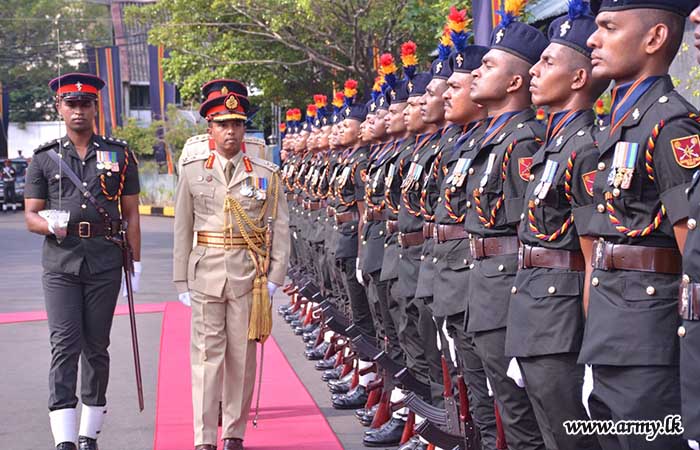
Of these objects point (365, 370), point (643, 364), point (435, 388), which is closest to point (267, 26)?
point (365, 370)

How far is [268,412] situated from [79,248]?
2.07 metres

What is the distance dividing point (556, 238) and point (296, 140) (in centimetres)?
1092

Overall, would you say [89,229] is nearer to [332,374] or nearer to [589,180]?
[332,374]

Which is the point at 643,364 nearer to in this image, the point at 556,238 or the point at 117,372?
the point at 556,238

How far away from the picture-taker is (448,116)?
557 cm

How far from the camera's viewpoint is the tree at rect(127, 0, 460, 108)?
17.2 meters

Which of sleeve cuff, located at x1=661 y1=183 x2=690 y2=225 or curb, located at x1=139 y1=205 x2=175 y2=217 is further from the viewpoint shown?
curb, located at x1=139 y1=205 x2=175 y2=217

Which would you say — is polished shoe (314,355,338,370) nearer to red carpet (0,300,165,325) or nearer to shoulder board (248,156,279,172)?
shoulder board (248,156,279,172)

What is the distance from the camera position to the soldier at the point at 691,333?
9.57ft

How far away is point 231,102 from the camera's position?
6500mm

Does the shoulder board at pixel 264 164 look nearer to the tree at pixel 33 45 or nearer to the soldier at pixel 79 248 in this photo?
the soldier at pixel 79 248

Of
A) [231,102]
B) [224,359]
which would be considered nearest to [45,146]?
[231,102]

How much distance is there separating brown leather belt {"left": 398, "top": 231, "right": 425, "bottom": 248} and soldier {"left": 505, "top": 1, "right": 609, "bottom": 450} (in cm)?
217

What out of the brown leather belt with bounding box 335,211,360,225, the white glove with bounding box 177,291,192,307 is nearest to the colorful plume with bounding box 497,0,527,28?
the white glove with bounding box 177,291,192,307
